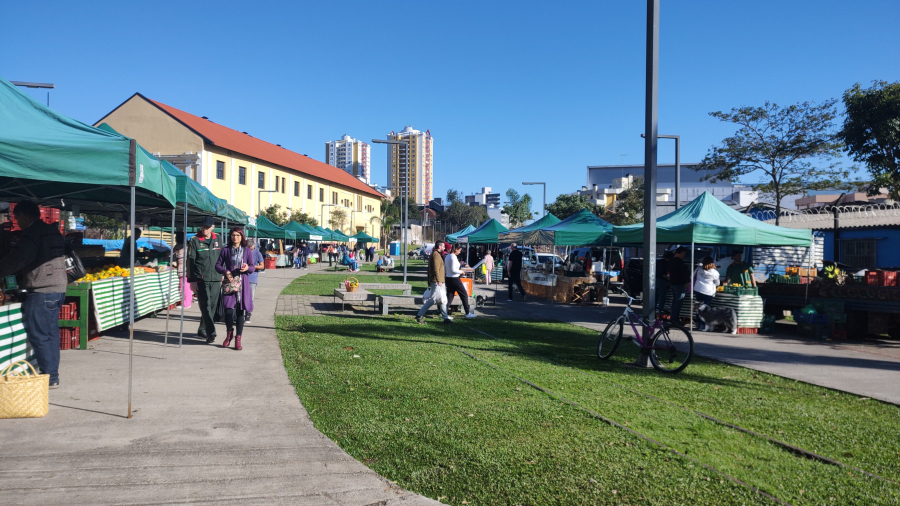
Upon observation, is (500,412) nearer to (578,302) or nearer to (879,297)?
(879,297)

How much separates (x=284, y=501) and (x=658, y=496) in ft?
7.97

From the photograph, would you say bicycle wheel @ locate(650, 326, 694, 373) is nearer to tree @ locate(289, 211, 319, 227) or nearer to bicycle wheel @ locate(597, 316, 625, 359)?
bicycle wheel @ locate(597, 316, 625, 359)

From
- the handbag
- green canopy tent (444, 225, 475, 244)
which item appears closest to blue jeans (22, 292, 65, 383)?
the handbag

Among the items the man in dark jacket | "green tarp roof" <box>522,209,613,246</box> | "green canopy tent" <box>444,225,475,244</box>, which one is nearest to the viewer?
the man in dark jacket

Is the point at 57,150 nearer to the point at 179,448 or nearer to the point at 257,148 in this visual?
the point at 179,448

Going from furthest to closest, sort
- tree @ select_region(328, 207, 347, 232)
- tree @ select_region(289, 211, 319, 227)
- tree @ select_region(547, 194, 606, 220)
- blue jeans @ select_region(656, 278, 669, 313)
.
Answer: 1. tree @ select_region(328, 207, 347, 232)
2. tree @ select_region(547, 194, 606, 220)
3. tree @ select_region(289, 211, 319, 227)
4. blue jeans @ select_region(656, 278, 669, 313)

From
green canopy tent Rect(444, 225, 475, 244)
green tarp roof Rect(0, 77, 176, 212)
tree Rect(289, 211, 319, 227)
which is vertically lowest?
green tarp roof Rect(0, 77, 176, 212)

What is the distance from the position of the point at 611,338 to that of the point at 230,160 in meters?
51.6

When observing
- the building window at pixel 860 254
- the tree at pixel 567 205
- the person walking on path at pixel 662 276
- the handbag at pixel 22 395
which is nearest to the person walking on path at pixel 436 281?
the person walking on path at pixel 662 276

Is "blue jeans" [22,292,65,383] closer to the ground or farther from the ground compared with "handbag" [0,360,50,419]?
farther from the ground

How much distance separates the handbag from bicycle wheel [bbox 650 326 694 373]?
7.26 meters

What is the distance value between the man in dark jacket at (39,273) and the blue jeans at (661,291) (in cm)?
1127

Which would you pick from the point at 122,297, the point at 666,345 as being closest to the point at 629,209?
the point at 666,345

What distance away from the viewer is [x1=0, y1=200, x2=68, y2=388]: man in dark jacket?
236 inches
